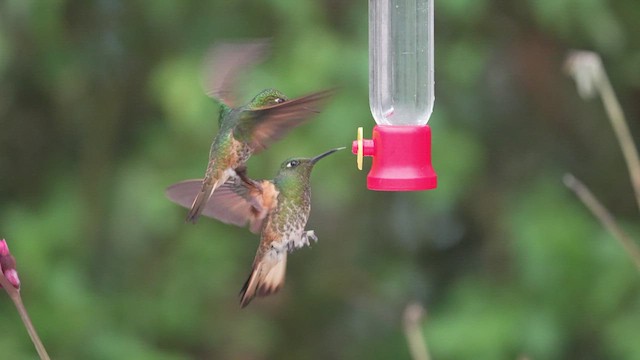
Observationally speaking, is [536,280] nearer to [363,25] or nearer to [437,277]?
[437,277]

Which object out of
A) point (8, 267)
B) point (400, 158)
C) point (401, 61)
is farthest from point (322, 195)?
point (8, 267)

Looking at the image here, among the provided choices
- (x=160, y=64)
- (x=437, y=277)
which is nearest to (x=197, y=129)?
(x=160, y=64)

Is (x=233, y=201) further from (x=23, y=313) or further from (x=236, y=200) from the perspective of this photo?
(x=23, y=313)

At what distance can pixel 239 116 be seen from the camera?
1.25 metres

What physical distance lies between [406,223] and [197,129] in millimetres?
1126

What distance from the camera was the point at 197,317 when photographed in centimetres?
350

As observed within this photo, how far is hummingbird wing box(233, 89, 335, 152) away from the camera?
1.08 m

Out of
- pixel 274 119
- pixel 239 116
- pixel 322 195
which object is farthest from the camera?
pixel 322 195

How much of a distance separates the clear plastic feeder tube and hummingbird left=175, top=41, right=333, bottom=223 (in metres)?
0.40

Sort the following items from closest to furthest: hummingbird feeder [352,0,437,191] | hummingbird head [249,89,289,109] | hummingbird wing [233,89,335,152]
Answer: hummingbird wing [233,89,335,152] → hummingbird head [249,89,289,109] → hummingbird feeder [352,0,437,191]

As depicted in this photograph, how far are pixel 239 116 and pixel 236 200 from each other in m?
0.10

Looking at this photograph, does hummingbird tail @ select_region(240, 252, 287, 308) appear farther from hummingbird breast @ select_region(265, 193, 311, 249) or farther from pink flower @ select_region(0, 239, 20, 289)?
pink flower @ select_region(0, 239, 20, 289)

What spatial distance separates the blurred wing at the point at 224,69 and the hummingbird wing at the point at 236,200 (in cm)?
11

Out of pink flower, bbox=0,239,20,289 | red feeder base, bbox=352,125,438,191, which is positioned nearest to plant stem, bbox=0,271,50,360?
pink flower, bbox=0,239,20,289
